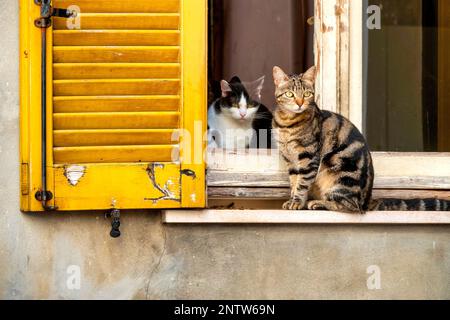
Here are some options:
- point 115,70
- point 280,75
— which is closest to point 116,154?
point 115,70

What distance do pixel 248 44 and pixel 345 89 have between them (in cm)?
69

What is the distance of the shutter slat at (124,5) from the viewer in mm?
3674

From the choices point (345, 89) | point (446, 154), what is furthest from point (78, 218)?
point (446, 154)

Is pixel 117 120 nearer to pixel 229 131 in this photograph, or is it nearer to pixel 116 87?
pixel 116 87

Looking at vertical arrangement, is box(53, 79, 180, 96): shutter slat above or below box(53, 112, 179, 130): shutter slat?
above

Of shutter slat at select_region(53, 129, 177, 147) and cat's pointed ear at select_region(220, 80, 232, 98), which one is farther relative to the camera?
cat's pointed ear at select_region(220, 80, 232, 98)

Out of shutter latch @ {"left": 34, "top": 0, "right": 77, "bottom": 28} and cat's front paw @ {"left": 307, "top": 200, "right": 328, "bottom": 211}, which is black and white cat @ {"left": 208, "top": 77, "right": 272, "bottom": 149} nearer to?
cat's front paw @ {"left": 307, "top": 200, "right": 328, "bottom": 211}

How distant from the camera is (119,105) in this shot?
3.70 metres

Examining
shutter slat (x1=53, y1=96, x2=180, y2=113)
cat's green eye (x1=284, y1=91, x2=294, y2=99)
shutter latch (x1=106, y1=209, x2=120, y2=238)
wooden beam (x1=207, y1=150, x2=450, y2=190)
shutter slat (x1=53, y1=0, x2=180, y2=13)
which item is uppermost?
shutter slat (x1=53, y1=0, x2=180, y2=13)

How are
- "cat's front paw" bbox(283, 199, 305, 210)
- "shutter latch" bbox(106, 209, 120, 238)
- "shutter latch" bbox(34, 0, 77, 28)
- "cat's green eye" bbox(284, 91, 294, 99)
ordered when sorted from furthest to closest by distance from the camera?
"cat's green eye" bbox(284, 91, 294, 99) → "cat's front paw" bbox(283, 199, 305, 210) → "shutter latch" bbox(106, 209, 120, 238) → "shutter latch" bbox(34, 0, 77, 28)

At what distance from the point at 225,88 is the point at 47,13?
134 cm

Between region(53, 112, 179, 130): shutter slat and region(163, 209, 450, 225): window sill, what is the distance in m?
0.39

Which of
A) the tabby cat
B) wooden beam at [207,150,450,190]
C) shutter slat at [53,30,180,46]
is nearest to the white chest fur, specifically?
wooden beam at [207,150,450,190]

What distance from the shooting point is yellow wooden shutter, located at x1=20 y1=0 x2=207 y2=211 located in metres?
3.64
